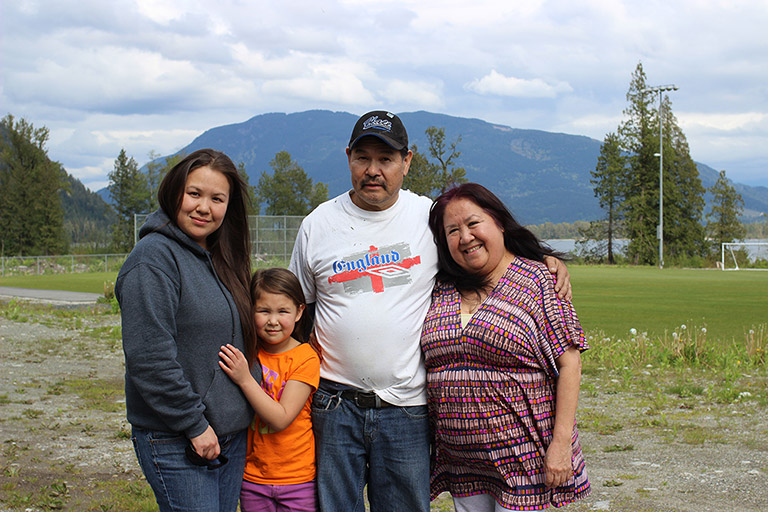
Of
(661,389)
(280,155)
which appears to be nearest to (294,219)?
(280,155)

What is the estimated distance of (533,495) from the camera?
2885mm

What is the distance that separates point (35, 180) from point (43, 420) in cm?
5166

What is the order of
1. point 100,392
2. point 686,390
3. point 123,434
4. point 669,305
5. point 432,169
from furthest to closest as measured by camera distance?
point 432,169 < point 669,305 < point 100,392 < point 686,390 < point 123,434

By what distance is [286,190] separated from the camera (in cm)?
6988

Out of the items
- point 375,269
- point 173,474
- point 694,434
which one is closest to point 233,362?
point 173,474

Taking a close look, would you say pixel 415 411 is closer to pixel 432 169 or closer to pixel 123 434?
pixel 123 434

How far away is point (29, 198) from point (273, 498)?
5561 centimetres

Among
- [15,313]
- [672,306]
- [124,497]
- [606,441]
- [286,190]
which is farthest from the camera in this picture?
[286,190]

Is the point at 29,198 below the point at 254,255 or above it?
above

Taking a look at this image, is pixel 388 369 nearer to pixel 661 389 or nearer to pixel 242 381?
A: pixel 242 381

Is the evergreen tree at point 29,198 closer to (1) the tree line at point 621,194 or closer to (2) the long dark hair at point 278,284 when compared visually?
(1) the tree line at point 621,194

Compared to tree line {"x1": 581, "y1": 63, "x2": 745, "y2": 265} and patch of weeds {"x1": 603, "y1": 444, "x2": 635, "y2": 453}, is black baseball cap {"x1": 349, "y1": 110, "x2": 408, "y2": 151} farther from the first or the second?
tree line {"x1": 581, "y1": 63, "x2": 745, "y2": 265}

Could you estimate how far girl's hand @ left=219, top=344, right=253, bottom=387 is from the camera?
261 centimetres

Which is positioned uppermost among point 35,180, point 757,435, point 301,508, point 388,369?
point 35,180
